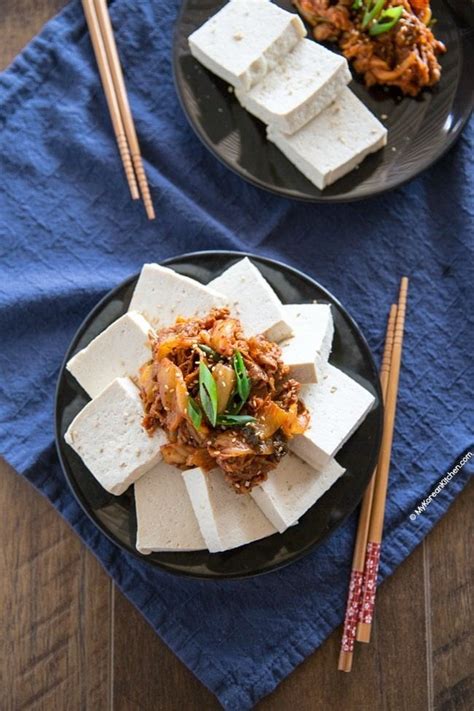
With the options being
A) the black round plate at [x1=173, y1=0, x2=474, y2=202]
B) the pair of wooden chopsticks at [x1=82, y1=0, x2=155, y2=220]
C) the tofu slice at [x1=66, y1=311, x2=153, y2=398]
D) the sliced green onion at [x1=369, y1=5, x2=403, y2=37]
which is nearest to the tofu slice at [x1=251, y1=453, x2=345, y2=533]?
the tofu slice at [x1=66, y1=311, x2=153, y2=398]

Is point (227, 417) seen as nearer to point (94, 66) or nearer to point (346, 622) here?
point (346, 622)

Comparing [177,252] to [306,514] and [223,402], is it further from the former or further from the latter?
[306,514]

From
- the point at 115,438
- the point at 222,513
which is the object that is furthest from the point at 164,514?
the point at 115,438

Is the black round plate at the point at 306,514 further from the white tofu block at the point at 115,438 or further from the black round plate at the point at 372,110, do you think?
the black round plate at the point at 372,110

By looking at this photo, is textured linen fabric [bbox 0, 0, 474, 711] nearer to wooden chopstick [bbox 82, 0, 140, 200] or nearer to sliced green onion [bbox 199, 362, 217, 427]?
wooden chopstick [bbox 82, 0, 140, 200]

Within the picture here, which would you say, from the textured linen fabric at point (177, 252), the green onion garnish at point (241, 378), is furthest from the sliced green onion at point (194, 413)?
the textured linen fabric at point (177, 252)
